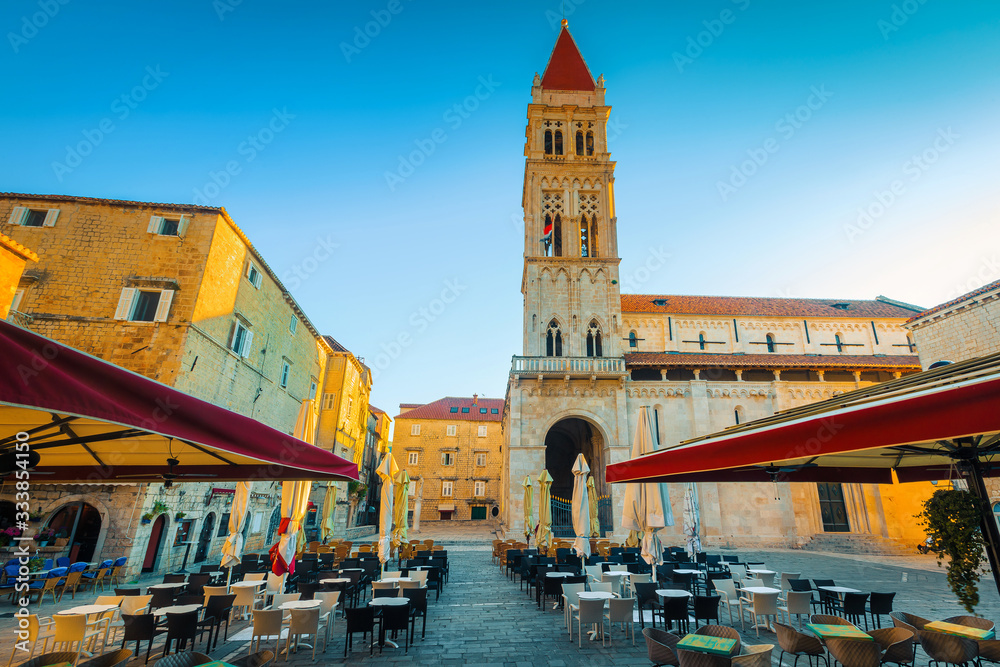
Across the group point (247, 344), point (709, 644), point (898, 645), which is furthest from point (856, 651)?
point (247, 344)

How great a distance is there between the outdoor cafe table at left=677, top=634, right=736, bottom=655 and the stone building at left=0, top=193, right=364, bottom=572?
16.3 metres

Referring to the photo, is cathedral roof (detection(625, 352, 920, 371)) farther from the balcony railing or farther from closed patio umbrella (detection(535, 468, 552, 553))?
closed patio umbrella (detection(535, 468, 552, 553))

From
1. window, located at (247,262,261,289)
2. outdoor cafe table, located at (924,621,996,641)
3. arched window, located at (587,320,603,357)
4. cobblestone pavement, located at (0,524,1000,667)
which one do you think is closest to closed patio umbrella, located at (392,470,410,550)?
cobblestone pavement, located at (0,524,1000,667)

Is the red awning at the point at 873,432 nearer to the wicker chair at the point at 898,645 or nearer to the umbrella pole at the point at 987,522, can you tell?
the umbrella pole at the point at 987,522

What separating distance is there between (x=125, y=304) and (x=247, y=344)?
471 cm

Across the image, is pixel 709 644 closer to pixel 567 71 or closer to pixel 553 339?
pixel 553 339

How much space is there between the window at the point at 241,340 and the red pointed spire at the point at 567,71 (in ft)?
87.6

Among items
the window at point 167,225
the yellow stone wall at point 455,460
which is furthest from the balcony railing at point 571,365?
the yellow stone wall at point 455,460

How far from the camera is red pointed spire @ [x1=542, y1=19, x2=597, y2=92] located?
3428 centimetres

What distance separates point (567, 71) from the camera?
115ft

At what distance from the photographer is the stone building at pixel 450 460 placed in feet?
145

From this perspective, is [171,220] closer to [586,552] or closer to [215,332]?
[215,332]

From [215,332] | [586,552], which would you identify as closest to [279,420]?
[215,332]

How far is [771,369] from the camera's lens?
27062 millimetres
